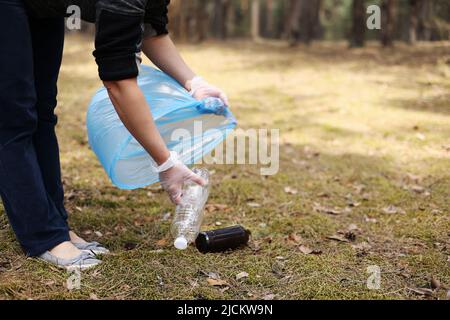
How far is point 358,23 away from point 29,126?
13970mm

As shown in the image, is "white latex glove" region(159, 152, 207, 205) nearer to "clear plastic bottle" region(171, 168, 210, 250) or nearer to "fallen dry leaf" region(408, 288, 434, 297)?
"clear plastic bottle" region(171, 168, 210, 250)

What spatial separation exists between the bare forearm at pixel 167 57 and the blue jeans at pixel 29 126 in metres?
0.46

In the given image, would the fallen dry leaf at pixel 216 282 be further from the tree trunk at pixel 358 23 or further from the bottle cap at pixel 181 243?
the tree trunk at pixel 358 23

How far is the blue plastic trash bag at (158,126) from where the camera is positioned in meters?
2.90

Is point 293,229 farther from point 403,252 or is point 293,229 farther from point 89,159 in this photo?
point 89,159

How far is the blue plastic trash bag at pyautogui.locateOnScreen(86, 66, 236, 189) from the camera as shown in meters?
2.90

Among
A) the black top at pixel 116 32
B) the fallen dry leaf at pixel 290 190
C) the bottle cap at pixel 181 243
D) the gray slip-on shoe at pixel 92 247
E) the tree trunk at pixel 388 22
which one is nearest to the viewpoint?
the black top at pixel 116 32

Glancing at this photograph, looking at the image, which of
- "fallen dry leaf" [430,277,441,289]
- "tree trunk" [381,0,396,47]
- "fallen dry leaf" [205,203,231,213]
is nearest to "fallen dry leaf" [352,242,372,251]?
"fallen dry leaf" [430,277,441,289]

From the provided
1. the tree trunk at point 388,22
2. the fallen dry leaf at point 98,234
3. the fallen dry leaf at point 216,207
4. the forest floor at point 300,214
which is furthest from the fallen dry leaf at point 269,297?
the tree trunk at point 388,22

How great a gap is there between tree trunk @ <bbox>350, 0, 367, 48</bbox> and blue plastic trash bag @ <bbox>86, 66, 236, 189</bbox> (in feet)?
41.9

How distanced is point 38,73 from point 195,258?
1263 mm

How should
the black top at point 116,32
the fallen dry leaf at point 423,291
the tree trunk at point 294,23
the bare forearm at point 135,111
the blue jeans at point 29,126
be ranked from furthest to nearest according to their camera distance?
the tree trunk at point 294,23
the fallen dry leaf at point 423,291
the blue jeans at point 29,126
the bare forearm at point 135,111
the black top at point 116,32
